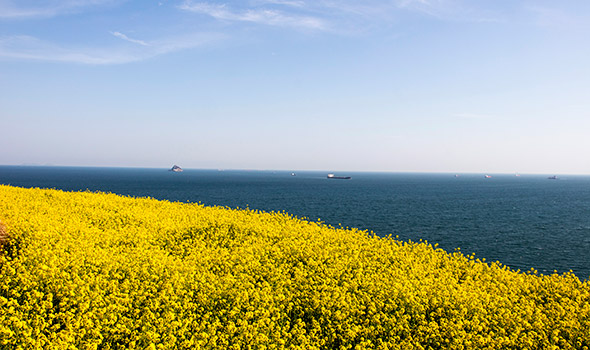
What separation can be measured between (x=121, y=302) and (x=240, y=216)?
1917 cm

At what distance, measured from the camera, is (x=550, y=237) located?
5319 centimetres

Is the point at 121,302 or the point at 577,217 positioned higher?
the point at 121,302

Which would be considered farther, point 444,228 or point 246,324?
point 444,228

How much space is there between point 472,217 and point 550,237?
1943 cm

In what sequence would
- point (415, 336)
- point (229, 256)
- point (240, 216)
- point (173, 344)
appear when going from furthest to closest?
point (240, 216), point (229, 256), point (415, 336), point (173, 344)

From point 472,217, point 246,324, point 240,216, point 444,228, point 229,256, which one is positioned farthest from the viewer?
point 472,217

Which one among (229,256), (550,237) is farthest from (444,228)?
(229,256)

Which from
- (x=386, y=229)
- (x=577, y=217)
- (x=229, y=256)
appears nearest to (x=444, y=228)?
(x=386, y=229)

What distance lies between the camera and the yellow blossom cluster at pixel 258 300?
10688 mm

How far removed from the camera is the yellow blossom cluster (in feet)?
35.1

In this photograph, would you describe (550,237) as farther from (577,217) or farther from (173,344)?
(173,344)

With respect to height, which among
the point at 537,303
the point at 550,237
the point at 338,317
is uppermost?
the point at 338,317

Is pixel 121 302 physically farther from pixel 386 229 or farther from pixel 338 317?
pixel 386 229

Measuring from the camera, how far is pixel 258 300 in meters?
12.8
